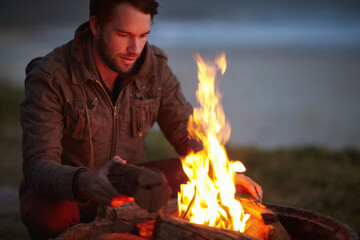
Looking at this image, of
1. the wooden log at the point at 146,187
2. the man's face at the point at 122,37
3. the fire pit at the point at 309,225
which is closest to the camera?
the wooden log at the point at 146,187

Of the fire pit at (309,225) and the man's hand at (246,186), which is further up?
the man's hand at (246,186)

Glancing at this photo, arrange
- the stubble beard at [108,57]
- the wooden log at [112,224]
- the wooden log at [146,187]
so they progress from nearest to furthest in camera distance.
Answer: the wooden log at [146,187] → the wooden log at [112,224] → the stubble beard at [108,57]

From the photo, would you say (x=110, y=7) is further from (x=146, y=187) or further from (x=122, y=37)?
(x=146, y=187)

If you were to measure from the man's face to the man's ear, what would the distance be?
0.09 feet

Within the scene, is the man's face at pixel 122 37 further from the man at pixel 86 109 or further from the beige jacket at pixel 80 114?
the beige jacket at pixel 80 114

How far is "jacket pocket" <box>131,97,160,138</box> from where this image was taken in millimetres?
3168

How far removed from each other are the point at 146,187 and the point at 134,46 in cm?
116

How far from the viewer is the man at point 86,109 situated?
104 inches

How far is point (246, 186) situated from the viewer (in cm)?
271

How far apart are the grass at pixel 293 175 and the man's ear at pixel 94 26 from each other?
2.06 meters

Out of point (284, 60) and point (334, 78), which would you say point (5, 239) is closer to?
point (334, 78)

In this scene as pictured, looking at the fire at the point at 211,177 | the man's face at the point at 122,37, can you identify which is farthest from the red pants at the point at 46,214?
the man's face at the point at 122,37

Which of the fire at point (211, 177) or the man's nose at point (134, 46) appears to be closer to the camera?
the fire at point (211, 177)

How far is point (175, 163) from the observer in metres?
3.39
